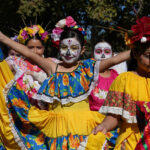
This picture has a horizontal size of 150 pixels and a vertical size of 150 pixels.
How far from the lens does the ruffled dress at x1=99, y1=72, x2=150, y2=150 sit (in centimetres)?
288

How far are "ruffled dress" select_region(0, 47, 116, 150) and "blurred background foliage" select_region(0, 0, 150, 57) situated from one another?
8.28 meters

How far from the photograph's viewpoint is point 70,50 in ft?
14.1

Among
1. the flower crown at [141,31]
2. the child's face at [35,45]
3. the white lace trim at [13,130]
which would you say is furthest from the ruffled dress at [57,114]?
the child's face at [35,45]

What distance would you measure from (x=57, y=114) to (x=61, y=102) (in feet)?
0.46

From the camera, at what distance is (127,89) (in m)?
2.94

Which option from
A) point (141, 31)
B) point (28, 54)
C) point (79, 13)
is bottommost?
point (79, 13)

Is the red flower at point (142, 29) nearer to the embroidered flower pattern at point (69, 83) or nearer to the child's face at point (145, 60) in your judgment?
the child's face at point (145, 60)

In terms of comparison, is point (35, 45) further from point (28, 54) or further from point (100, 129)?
point (100, 129)

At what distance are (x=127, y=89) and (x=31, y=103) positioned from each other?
6.64ft

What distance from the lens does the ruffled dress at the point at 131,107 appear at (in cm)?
288

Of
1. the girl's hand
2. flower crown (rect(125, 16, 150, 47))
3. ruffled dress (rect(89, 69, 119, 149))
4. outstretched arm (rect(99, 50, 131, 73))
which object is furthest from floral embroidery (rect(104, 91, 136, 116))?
ruffled dress (rect(89, 69, 119, 149))

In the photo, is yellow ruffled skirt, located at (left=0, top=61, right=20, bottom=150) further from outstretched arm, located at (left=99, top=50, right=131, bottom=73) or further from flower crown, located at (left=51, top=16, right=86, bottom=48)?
outstretched arm, located at (left=99, top=50, right=131, bottom=73)

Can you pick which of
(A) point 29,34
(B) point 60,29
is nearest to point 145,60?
(B) point 60,29

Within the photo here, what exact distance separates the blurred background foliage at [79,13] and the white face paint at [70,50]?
8050mm
